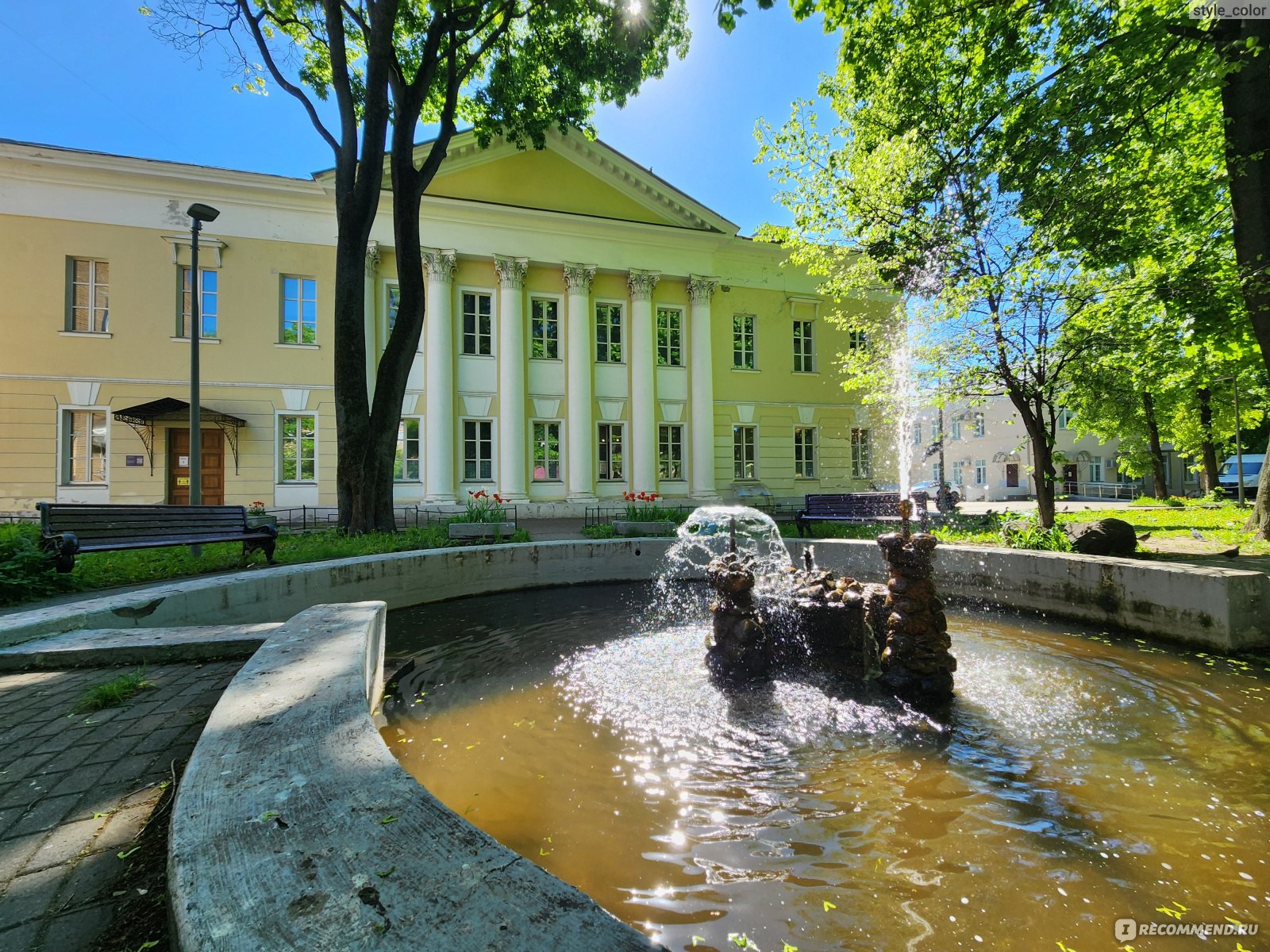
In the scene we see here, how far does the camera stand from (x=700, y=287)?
2059 centimetres

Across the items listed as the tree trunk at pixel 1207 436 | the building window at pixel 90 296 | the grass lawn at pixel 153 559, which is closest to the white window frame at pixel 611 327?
the grass lawn at pixel 153 559

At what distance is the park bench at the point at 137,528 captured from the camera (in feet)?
18.6

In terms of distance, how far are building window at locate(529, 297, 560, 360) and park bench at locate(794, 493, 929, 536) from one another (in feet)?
35.9

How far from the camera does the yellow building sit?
15086 mm

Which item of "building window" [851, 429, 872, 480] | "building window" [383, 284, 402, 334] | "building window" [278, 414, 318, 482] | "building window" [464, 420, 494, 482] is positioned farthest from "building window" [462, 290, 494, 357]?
"building window" [851, 429, 872, 480]

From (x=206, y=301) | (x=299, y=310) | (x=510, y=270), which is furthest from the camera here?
(x=510, y=270)

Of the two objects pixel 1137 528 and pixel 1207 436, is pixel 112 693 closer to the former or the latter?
pixel 1137 528

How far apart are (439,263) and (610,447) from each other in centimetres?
830

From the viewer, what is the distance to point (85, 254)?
15.3 meters

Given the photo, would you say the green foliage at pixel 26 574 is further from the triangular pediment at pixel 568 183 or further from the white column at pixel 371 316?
the triangular pediment at pixel 568 183

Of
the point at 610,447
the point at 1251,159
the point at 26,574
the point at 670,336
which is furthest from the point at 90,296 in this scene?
the point at 1251,159

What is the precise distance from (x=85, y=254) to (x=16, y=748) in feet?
64.8

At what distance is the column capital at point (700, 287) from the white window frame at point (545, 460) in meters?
7.03

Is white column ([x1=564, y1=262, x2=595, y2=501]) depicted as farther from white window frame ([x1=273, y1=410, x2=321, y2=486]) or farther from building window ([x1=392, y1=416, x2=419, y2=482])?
white window frame ([x1=273, y1=410, x2=321, y2=486])
